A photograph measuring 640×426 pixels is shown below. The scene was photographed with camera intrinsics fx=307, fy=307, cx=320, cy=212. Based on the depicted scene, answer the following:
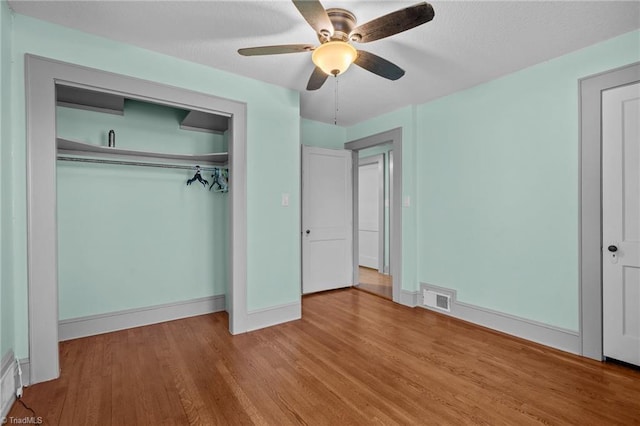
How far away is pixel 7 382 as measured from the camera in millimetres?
1867

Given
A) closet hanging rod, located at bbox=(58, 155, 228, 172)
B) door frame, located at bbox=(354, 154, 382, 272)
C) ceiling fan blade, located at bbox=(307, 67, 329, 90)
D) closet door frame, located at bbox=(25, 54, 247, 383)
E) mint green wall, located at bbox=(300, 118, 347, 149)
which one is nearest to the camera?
closet door frame, located at bbox=(25, 54, 247, 383)

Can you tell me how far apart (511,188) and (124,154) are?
12.6 ft

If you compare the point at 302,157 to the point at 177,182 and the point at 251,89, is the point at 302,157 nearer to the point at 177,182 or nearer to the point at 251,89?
the point at 251,89

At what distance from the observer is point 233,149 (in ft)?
9.91

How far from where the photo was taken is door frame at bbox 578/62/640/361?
8.04 ft

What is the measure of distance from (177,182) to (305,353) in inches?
89.4

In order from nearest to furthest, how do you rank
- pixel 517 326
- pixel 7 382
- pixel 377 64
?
pixel 7 382
pixel 377 64
pixel 517 326

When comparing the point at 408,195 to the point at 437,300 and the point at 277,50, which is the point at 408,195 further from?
the point at 277,50

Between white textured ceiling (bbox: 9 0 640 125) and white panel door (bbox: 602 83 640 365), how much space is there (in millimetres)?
619

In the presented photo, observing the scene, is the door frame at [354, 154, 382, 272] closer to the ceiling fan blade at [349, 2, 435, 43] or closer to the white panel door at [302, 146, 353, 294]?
the white panel door at [302, 146, 353, 294]

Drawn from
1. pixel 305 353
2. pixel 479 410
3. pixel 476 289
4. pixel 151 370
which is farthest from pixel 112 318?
pixel 476 289

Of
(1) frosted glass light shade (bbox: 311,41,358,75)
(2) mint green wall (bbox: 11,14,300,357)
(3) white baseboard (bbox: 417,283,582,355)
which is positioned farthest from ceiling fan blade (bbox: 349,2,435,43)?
(3) white baseboard (bbox: 417,283,582,355)

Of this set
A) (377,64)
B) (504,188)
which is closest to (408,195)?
(504,188)

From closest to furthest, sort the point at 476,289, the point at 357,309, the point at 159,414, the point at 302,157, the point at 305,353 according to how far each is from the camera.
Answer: the point at 159,414 → the point at 305,353 → the point at 476,289 → the point at 357,309 → the point at 302,157
